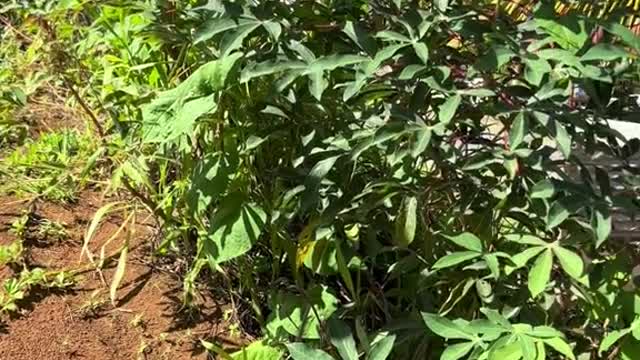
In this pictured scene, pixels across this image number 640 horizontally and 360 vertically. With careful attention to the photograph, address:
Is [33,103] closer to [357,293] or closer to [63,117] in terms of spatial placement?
[63,117]

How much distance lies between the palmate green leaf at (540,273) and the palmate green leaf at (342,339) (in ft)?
1.57

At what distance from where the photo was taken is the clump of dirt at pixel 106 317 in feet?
9.18

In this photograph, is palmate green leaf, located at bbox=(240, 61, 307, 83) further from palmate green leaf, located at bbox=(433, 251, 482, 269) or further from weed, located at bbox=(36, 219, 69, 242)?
weed, located at bbox=(36, 219, 69, 242)

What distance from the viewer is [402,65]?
82.7 inches

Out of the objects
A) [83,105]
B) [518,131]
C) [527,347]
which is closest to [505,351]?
[527,347]

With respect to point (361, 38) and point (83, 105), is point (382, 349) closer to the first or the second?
point (361, 38)

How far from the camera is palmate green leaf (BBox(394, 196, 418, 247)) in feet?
7.03

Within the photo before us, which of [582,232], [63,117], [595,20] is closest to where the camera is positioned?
[595,20]

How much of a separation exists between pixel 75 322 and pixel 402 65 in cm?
139

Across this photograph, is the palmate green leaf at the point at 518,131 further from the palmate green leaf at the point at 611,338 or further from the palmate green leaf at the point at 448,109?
the palmate green leaf at the point at 611,338

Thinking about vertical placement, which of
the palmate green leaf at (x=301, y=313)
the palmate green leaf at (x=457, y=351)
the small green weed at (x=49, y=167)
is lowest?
the small green weed at (x=49, y=167)

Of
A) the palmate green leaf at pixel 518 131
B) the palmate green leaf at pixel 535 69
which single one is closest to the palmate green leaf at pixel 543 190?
the palmate green leaf at pixel 518 131

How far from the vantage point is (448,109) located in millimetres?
1937

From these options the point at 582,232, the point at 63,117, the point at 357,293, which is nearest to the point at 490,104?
the point at 582,232
